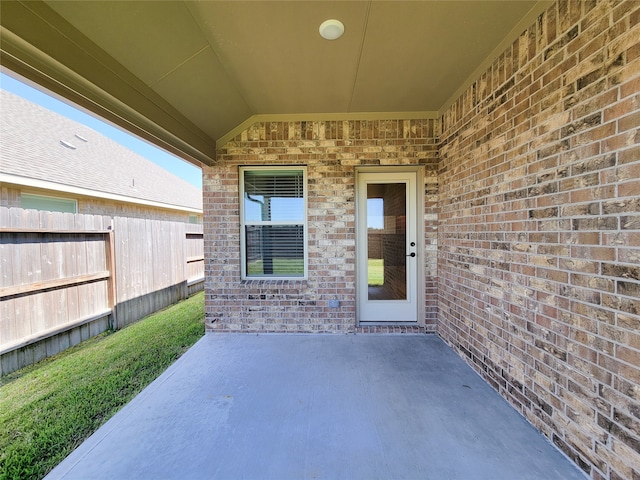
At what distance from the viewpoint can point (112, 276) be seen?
4.14 m

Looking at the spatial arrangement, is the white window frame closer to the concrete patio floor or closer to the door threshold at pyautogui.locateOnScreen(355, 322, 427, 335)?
the concrete patio floor

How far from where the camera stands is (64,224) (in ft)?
11.5

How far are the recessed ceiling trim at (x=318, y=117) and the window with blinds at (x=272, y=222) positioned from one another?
20.2 inches

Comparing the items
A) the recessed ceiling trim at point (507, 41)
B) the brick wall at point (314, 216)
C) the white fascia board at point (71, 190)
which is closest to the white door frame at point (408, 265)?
the brick wall at point (314, 216)

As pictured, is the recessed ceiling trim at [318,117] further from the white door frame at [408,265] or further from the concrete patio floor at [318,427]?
the concrete patio floor at [318,427]

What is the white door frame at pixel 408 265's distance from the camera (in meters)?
3.48

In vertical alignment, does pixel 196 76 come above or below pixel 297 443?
above

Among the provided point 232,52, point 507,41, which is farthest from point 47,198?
point 507,41

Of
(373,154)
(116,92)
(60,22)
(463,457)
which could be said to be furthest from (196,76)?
(463,457)

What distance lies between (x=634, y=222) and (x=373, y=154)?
2.56 metres

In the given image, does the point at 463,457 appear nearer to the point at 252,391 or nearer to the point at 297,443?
the point at 297,443

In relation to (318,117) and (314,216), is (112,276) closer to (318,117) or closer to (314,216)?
(314,216)

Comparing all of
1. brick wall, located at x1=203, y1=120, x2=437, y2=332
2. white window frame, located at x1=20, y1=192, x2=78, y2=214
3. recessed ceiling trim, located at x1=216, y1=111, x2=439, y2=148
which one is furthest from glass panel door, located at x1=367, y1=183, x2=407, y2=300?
white window frame, located at x1=20, y1=192, x2=78, y2=214

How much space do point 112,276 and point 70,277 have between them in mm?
630
